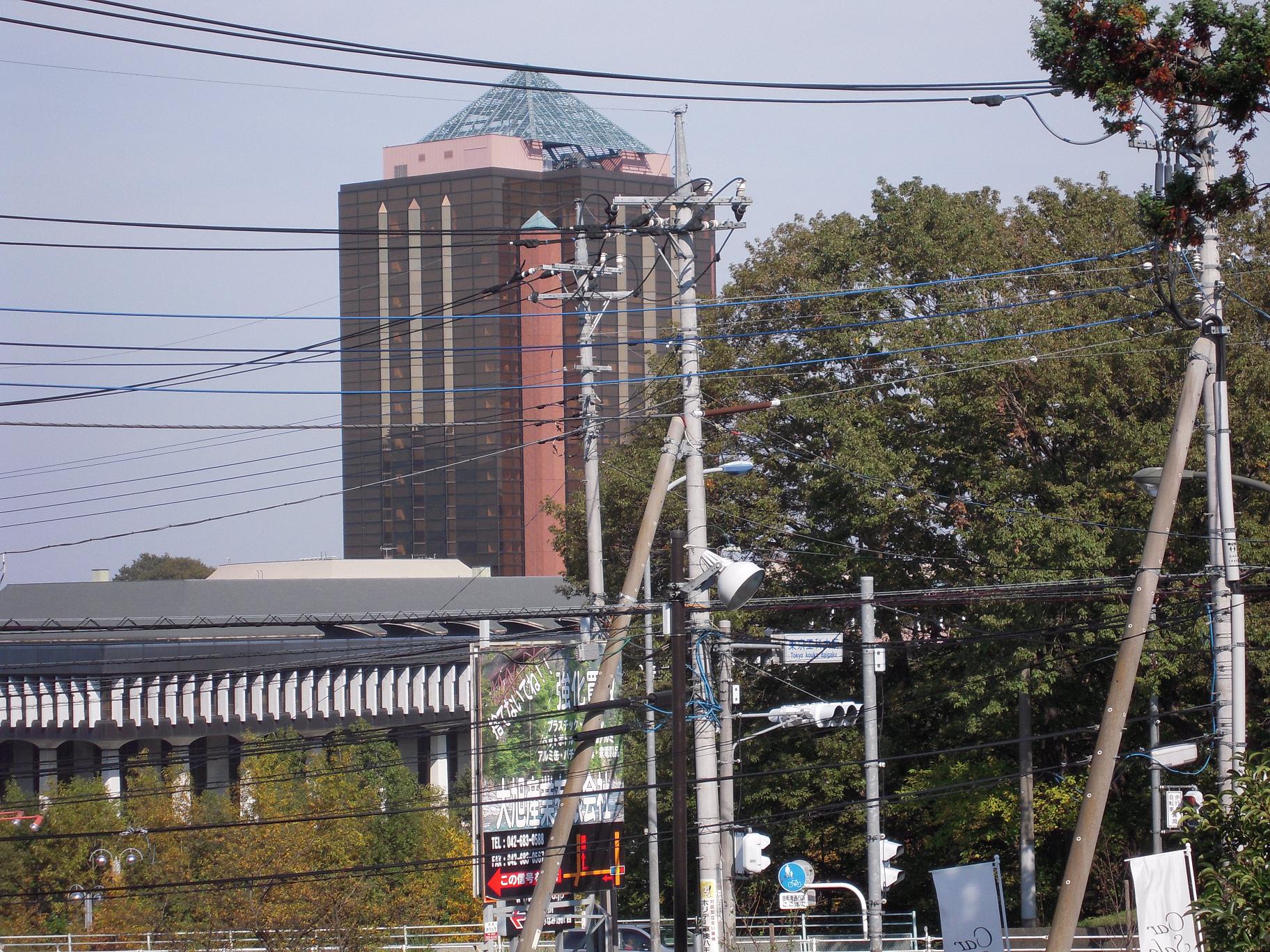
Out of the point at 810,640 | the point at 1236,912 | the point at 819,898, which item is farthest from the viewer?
the point at 819,898

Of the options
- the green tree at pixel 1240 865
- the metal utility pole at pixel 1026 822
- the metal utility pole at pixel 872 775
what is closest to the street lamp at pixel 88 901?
the metal utility pole at pixel 1026 822

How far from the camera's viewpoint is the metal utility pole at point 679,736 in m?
15.2

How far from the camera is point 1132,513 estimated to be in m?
30.1

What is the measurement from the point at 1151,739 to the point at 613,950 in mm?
15243

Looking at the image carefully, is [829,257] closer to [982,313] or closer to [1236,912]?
[982,313]

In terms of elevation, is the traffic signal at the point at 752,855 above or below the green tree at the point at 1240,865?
below

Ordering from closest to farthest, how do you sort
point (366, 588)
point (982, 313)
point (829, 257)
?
point (982, 313), point (829, 257), point (366, 588)

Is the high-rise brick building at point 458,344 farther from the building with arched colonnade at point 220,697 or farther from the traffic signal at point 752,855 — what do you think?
the traffic signal at point 752,855

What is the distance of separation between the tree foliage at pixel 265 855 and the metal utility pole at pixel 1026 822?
528 inches

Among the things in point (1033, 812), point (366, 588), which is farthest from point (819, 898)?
point (366, 588)

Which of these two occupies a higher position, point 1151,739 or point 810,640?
point 810,640

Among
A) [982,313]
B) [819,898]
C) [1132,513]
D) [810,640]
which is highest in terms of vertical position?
[982,313]

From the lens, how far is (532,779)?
24.3 metres

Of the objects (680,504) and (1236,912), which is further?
(680,504)
